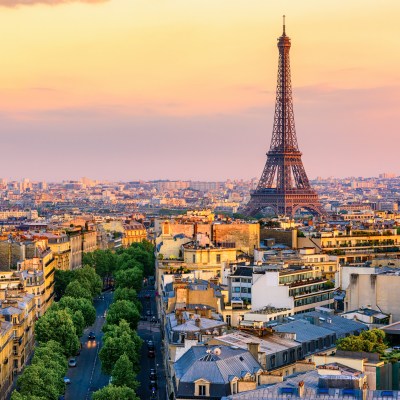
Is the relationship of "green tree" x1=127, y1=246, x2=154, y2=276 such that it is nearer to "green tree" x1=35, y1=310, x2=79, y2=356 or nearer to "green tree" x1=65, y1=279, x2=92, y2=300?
"green tree" x1=65, y1=279, x2=92, y2=300

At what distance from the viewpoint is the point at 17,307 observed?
6981 centimetres

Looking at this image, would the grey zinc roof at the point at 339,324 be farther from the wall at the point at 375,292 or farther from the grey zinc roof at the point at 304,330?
the wall at the point at 375,292

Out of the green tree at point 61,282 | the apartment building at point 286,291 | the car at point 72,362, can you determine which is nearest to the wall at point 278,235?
the green tree at point 61,282

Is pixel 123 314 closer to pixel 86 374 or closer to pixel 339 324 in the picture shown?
pixel 86 374

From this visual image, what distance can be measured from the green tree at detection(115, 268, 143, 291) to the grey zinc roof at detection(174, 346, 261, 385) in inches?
2039

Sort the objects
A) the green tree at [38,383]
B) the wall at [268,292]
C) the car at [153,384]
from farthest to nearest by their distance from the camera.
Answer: the wall at [268,292]
the car at [153,384]
the green tree at [38,383]

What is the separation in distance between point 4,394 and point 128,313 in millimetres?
15497

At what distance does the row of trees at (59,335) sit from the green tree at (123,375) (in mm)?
2805

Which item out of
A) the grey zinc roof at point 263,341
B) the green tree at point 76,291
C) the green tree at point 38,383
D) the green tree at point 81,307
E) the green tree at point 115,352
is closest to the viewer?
the grey zinc roof at point 263,341

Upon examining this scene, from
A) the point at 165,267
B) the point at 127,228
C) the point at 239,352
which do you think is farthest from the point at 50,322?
the point at 127,228

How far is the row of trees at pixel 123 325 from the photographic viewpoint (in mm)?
56062

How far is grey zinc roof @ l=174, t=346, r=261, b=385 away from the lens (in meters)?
40.3

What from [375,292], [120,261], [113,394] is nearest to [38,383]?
[113,394]

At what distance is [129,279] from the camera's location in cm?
9500
